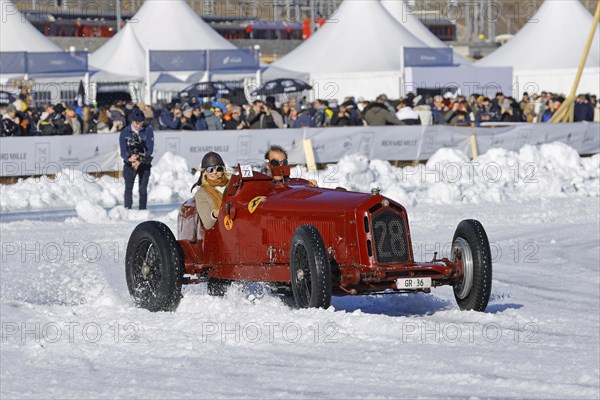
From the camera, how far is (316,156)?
75.7 ft

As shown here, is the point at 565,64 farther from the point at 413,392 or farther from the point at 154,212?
the point at 413,392

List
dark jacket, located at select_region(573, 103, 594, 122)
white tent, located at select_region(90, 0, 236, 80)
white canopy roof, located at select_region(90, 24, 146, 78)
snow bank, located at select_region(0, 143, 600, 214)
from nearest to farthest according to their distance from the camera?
snow bank, located at select_region(0, 143, 600, 214)
dark jacket, located at select_region(573, 103, 594, 122)
white canopy roof, located at select_region(90, 24, 146, 78)
white tent, located at select_region(90, 0, 236, 80)

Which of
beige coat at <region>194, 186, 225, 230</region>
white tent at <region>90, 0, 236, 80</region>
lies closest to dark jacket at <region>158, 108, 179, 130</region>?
beige coat at <region>194, 186, 225, 230</region>

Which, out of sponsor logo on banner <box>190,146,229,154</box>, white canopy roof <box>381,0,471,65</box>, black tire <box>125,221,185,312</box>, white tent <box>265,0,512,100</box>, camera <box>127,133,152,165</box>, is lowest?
black tire <box>125,221,185,312</box>

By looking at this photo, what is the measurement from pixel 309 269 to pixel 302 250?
7.0 inches

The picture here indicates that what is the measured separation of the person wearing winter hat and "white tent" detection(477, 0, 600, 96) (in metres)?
29.1

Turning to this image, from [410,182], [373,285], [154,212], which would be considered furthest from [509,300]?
[410,182]

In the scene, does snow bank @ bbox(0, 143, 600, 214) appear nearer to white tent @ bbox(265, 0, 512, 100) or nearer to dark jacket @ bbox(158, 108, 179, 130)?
dark jacket @ bbox(158, 108, 179, 130)

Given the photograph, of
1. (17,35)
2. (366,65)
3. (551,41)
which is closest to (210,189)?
(17,35)

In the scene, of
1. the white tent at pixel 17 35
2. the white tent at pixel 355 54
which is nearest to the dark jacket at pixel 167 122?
the white tent at pixel 17 35

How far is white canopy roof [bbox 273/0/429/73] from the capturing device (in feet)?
A: 121

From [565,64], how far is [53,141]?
22.6 m

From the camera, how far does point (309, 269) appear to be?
8656mm

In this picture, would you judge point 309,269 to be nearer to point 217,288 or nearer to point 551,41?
point 217,288
